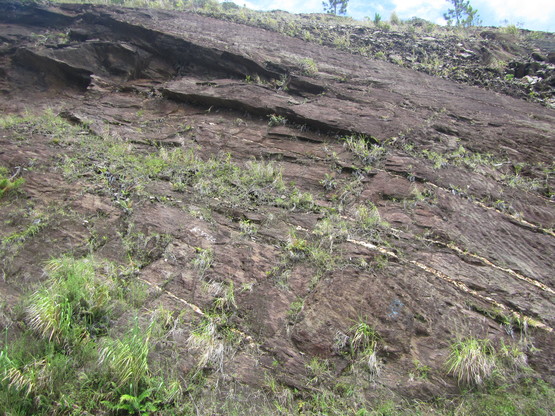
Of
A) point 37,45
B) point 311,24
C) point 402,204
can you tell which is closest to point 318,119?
point 402,204

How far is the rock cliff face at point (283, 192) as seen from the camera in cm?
495

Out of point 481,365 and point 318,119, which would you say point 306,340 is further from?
point 318,119

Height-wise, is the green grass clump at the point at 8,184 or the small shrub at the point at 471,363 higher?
the green grass clump at the point at 8,184

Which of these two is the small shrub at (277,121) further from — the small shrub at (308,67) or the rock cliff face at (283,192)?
the small shrub at (308,67)

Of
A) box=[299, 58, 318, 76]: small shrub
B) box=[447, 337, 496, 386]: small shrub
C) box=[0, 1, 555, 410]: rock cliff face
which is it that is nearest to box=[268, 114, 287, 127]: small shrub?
box=[0, 1, 555, 410]: rock cliff face

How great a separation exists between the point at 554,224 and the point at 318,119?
18.9 ft

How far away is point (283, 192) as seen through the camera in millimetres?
7492

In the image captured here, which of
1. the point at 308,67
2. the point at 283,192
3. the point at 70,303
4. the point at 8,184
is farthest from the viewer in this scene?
the point at 308,67

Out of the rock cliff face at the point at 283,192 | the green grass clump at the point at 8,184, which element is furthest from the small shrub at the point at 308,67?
the green grass clump at the point at 8,184

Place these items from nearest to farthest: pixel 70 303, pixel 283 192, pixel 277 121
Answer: pixel 70 303 < pixel 283 192 < pixel 277 121

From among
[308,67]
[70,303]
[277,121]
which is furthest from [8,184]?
[308,67]

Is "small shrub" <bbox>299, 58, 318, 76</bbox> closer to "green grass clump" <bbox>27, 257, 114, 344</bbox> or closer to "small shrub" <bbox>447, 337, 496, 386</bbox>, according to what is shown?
"green grass clump" <bbox>27, 257, 114, 344</bbox>

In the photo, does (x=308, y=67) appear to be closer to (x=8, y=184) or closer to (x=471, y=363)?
(x=8, y=184)

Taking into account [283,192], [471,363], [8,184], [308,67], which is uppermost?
[308,67]
